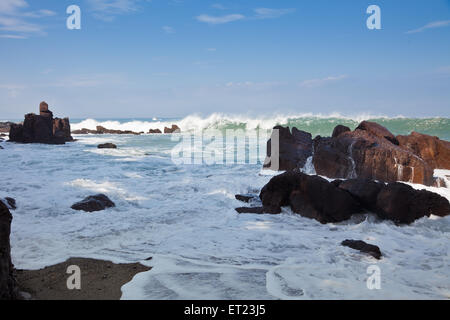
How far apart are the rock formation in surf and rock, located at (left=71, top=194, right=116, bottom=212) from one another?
6904 mm

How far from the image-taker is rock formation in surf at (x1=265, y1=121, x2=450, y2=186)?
10.2 metres

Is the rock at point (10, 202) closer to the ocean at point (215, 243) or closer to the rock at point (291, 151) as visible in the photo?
the ocean at point (215, 243)

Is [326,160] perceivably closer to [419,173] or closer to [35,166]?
[419,173]

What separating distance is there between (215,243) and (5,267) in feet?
10.4

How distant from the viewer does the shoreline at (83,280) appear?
3.92 meters

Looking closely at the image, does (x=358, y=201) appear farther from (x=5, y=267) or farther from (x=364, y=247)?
A: (x=5, y=267)

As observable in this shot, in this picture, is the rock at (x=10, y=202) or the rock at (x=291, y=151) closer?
the rock at (x=10, y=202)

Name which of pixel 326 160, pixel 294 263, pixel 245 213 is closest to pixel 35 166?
pixel 245 213

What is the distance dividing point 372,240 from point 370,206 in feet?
4.53

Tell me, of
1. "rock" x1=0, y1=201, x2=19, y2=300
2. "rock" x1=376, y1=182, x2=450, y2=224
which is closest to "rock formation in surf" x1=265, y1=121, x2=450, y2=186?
"rock" x1=376, y1=182, x2=450, y2=224

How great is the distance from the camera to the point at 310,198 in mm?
7504

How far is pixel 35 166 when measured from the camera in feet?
47.5
